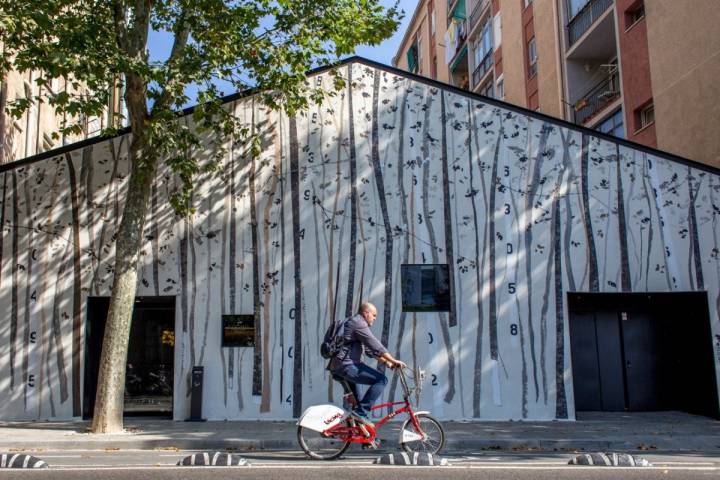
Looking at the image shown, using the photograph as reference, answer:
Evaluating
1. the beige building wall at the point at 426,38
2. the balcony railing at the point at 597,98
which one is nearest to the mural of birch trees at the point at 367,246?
the balcony railing at the point at 597,98

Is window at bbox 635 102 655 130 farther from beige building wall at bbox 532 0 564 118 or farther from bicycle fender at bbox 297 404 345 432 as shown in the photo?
bicycle fender at bbox 297 404 345 432

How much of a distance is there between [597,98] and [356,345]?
18461mm

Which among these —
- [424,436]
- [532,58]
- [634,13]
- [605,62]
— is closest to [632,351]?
[424,436]

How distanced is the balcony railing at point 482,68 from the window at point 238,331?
23302 millimetres

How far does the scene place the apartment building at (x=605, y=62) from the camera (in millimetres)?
17109

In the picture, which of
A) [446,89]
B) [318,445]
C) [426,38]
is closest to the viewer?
[318,445]

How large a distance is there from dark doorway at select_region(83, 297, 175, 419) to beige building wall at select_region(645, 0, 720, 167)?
12831mm

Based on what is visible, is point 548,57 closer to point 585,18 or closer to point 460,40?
point 585,18

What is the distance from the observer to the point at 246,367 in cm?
1326

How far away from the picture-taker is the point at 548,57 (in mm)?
26359

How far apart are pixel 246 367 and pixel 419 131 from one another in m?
5.72

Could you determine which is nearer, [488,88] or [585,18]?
[585,18]

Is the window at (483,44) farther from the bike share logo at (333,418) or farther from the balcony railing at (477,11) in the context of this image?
the bike share logo at (333,418)

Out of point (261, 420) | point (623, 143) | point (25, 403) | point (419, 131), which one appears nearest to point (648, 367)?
point (623, 143)
